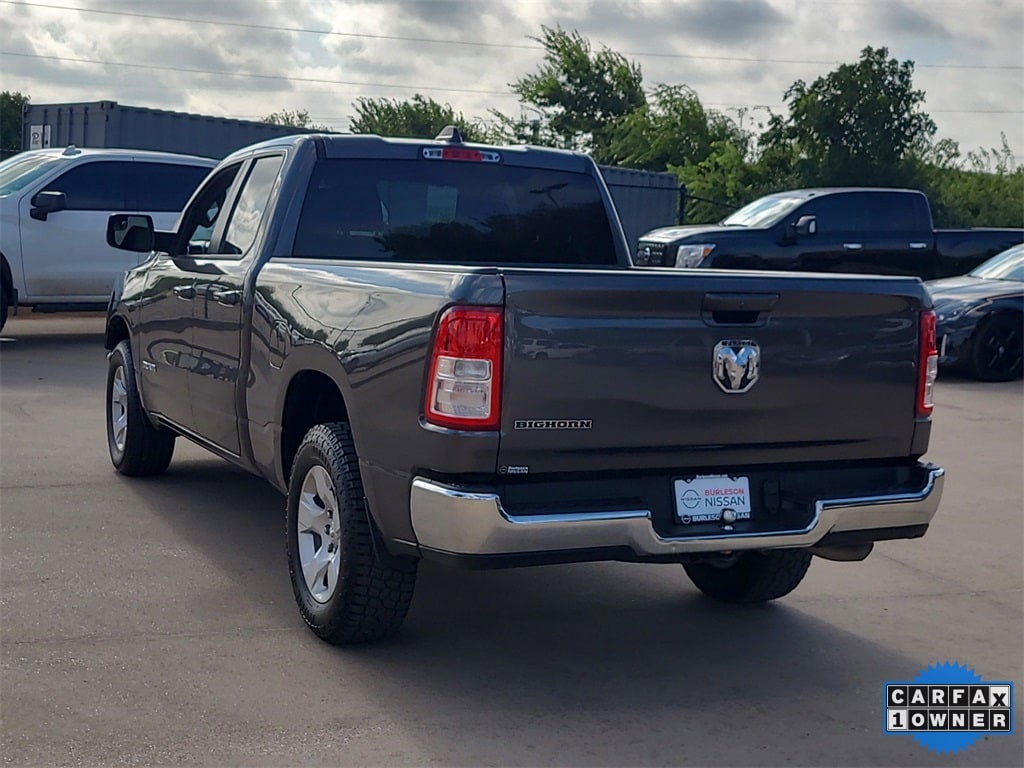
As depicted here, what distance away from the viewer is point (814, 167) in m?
37.4

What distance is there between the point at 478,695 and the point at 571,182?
2.86 m

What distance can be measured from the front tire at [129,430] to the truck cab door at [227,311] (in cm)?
119

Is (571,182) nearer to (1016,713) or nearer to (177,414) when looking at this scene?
(177,414)

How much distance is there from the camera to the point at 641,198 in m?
29.2

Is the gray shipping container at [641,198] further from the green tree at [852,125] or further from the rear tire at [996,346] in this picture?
the rear tire at [996,346]

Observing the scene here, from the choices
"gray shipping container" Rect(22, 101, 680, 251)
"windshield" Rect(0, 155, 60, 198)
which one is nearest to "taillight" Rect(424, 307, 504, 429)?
"windshield" Rect(0, 155, 60, 198)

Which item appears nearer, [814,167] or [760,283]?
[760,283]

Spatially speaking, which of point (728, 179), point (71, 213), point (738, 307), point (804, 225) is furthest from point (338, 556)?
point (728, 179)

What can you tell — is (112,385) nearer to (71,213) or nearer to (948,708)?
(948,708)

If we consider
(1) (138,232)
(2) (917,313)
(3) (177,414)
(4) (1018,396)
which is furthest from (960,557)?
(4) (1018,396)

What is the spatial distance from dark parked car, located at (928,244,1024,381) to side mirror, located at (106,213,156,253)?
889cm

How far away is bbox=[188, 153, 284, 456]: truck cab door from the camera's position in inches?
230

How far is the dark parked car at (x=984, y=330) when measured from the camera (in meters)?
13.6

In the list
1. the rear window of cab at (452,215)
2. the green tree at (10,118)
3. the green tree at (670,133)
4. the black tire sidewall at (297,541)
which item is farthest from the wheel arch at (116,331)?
the green tree at (10,118)
